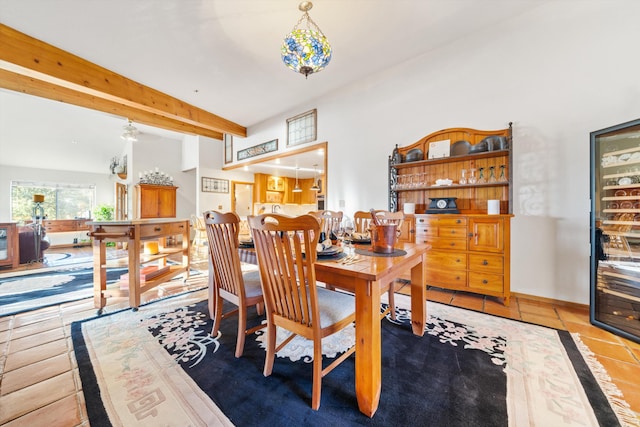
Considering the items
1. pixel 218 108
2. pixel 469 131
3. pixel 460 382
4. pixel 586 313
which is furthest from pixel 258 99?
pixel 586 313

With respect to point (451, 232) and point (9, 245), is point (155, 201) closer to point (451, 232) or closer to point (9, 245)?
point (9, 245)

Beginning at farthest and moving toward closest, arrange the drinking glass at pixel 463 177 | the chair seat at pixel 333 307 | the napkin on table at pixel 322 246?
the drinking glass at pixel 463 177 → the napkin on table at pixel 322 246 → the chair seat at pixel 333 307

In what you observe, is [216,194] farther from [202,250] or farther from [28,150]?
[28,150]

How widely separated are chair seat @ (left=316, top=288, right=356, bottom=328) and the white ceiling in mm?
2851

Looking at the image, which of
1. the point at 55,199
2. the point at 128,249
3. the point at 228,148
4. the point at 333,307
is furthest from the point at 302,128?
the point at 55,199

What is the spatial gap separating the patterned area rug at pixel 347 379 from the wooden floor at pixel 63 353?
0.07m

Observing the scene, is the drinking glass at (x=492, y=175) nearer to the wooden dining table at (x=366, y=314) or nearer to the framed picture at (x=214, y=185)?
the wooden dining table at (x=366, y=314)

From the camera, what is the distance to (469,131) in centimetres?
292

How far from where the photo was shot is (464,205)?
3006mm

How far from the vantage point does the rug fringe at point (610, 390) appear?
3.63 feet

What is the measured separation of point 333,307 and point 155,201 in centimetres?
721

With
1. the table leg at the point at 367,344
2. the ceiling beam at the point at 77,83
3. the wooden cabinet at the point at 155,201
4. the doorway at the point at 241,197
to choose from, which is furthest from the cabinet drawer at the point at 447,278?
A: the wooden cabinet at the point at 155,201

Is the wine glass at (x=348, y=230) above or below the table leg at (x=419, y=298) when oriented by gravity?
above

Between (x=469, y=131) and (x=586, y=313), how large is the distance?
223 cm
